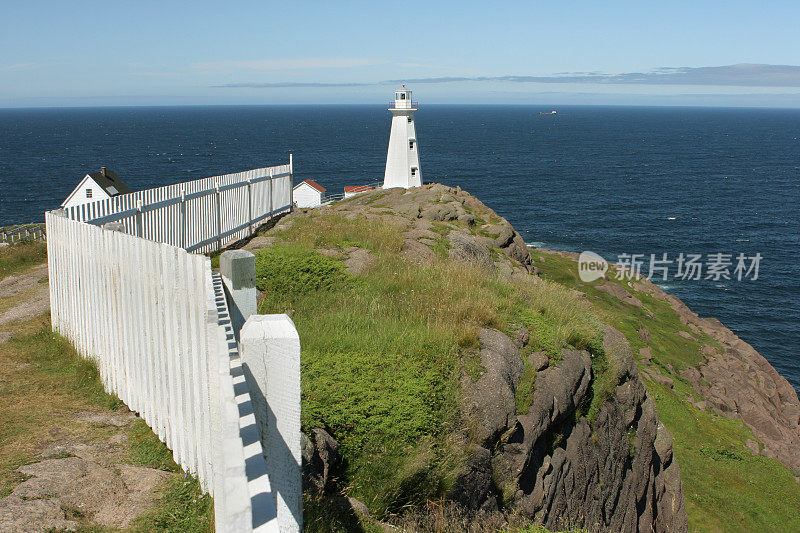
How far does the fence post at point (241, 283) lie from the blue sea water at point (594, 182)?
38.0 meters

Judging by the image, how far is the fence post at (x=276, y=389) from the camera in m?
3.37

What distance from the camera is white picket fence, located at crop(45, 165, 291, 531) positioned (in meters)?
2.92

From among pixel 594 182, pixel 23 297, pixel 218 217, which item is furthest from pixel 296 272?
pixel 594 182

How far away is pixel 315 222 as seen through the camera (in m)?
15.9

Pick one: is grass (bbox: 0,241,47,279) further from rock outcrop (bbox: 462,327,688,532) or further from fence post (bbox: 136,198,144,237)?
rock outcrop (bbox: 462,327,688,532)

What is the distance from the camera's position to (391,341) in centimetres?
809

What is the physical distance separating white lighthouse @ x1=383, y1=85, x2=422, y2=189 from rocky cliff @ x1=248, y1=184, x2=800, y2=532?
20.2 metres

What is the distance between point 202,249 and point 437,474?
1017 centimetres

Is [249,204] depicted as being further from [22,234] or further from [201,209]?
[22,234]

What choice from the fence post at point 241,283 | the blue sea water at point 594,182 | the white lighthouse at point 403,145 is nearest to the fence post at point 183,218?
the fence post at point 241,283

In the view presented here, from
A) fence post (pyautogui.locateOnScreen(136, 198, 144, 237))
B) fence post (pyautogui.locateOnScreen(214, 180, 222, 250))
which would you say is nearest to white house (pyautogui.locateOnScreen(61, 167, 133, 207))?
fence post (pyautogui.locateOnScreen(214, 180, 222, 250))

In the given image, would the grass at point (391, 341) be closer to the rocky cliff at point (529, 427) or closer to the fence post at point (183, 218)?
the rocky cliff at point (529, 427)

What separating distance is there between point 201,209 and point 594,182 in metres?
82.1

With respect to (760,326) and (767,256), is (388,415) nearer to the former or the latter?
(760,326)
